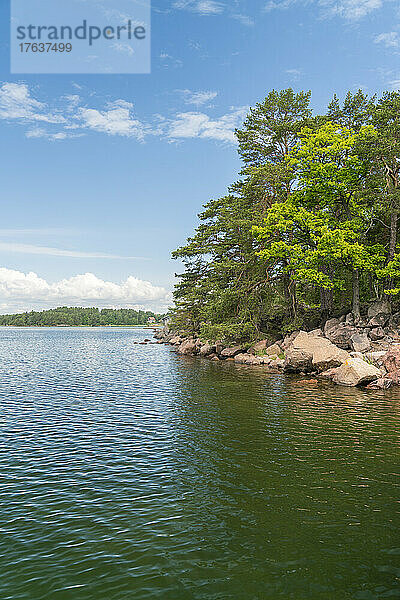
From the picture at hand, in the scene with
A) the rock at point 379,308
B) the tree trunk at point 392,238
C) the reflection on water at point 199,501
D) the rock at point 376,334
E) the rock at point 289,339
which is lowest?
the reflection on water at point 199,501

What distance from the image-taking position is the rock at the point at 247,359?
47344mm

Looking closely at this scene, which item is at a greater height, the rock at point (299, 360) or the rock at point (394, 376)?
the rock at point (299, 360)

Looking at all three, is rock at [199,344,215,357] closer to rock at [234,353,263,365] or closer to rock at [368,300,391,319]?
rock at [234,353,263,365]

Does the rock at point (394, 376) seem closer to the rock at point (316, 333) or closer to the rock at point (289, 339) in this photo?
the rock at point (316, 333)

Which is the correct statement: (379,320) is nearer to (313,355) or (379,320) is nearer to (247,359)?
(313,355)

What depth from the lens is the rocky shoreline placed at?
32594 millimetres

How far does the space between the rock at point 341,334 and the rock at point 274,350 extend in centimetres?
562

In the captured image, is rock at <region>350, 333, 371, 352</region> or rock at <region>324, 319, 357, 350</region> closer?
rock at <region>350, 333, 371, 352</region>

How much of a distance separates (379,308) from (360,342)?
7.04m

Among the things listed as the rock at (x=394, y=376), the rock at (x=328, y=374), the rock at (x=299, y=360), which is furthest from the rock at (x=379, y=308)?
the rock at (x=394, y=376)

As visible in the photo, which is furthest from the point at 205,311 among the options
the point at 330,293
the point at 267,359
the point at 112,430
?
the point at 112,430

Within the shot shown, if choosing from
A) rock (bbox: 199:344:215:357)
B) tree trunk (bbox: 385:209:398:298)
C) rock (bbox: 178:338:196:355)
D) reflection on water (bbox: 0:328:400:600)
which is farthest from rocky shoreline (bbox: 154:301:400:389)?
rock (bbox: 178:338:196:355)

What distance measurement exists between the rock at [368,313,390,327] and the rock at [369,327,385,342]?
0.75 meters

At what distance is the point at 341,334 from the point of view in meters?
43.0
